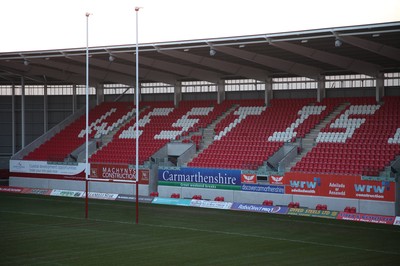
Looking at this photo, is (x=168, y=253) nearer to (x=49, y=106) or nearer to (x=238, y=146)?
(x=238, y=146)

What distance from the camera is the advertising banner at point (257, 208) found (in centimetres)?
3597

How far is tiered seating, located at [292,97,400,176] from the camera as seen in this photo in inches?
1451

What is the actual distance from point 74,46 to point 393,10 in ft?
66.9

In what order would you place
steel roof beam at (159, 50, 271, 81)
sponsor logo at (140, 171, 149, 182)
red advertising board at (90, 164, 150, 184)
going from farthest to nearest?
1. red advertising board at (90, 164, 150, 184)
2. sponsor logo at (140, 171, 149, 182)
3. steel roof beam at (159, 50, 271, 81)

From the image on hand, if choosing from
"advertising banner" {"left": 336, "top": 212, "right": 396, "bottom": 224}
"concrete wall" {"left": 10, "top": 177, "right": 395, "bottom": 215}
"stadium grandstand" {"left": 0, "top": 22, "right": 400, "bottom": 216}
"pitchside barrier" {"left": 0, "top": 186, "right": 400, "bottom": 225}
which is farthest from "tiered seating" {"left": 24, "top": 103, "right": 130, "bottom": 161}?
"advertising banner" {"left": 336, "top": 212, "right": 396, "bottom": 224}

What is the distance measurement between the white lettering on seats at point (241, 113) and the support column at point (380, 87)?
7849 mm

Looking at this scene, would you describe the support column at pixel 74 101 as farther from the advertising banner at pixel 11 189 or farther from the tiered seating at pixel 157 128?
the advertising banner at pixel 11 189

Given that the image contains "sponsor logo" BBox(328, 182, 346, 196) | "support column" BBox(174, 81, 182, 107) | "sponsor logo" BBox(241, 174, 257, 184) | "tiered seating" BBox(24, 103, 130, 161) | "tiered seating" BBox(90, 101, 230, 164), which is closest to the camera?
"sponsor logo" BBox(328, 182, 346, 196)

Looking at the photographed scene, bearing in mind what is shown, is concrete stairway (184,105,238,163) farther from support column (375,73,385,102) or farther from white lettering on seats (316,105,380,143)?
support column (375,73,385,102)

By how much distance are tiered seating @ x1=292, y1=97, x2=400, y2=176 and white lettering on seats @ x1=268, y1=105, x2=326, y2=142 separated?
193 cm

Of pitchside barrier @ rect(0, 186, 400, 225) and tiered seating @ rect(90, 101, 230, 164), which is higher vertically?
tiered seating @ rect(90, 101, 230, 164)

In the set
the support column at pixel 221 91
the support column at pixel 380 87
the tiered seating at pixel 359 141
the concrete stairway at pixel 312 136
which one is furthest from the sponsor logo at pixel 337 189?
the support column at pixel 221 91

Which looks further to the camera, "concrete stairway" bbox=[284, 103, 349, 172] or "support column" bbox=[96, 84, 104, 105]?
"support column" bbox=[96, 84, 104, 105]

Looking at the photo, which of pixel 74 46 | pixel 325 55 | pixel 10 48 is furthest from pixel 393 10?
pixel 10 48
